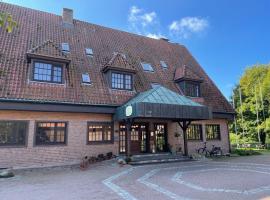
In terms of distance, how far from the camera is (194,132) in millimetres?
19484

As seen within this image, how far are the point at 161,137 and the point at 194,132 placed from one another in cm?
320

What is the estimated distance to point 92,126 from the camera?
15.3m

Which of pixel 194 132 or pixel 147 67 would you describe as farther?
pixel 147 67

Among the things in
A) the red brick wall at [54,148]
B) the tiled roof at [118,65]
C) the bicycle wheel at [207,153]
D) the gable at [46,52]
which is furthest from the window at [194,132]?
the gable at [46,52]

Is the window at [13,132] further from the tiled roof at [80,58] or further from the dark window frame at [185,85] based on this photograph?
the dark window frame at [185,85]

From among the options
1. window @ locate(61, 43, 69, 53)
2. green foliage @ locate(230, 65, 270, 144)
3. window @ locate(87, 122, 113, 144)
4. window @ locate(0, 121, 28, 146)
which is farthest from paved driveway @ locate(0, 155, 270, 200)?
green foliage @ locate(230, 65, 270, 144)

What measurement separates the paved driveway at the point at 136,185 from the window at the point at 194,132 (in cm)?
746

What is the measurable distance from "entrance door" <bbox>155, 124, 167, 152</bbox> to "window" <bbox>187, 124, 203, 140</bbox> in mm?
2349

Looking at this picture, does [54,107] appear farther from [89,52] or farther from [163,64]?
[163,64]

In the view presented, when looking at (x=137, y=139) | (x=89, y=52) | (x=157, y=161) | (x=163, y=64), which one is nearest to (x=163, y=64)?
(x=163, y=64)

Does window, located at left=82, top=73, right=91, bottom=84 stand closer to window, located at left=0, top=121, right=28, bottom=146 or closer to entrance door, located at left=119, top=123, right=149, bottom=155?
entrance door, located at left=119, top=123, right=149, bottom=155

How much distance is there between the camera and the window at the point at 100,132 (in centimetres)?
1521

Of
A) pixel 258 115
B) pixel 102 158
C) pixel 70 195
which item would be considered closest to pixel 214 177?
pixel 70 195

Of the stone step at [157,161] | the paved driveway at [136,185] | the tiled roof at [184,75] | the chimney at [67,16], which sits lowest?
the paved driveway at [136,185]
